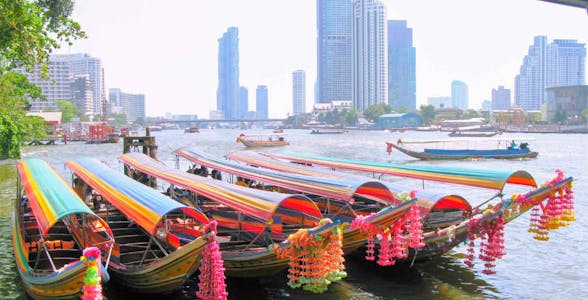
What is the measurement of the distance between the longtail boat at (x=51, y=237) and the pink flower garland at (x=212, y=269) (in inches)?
68.7

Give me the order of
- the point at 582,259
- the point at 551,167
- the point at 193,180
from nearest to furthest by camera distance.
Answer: the point at 193,180 < the point at 582,259 < the point at 551,167

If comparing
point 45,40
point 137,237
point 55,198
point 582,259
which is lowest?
point 582,259

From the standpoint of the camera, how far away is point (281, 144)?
267 feet

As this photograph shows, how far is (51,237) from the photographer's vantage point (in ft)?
49.2

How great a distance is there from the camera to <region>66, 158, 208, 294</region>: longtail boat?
1110cm

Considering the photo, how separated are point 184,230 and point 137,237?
4.76 feet

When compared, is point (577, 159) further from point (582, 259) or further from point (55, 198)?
point (55, 198)

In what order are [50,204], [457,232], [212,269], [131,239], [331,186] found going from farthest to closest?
1. [131,239]
2. [331,186]
3. [457,232]
4. [50,204]
5. [212,269]

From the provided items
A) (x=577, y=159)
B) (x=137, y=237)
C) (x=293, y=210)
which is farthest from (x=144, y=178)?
(x=577, y=159)

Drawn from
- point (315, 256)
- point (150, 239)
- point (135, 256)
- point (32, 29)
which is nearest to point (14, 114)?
point (32, 29)

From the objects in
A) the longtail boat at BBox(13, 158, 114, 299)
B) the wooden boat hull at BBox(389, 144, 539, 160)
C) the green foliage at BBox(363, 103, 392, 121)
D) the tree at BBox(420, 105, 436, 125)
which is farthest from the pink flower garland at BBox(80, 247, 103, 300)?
the green foliage at BBox(363, 103, 392, 121)

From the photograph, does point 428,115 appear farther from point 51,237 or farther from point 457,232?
point 51,237

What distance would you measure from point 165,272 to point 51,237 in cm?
517

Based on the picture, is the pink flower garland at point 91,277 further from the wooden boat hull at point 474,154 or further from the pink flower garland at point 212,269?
the wooden boat hull at point 474,154
